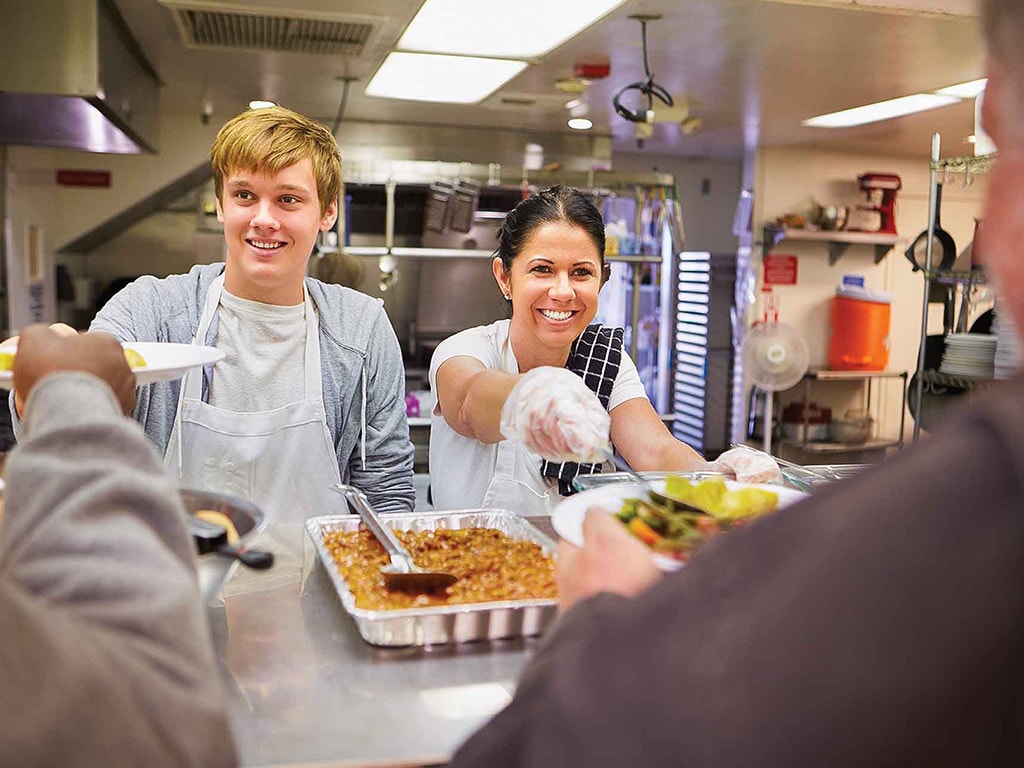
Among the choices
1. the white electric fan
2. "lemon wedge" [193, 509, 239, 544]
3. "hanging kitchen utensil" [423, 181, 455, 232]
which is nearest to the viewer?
"lemon wedge" [193, 509, 239, 544]

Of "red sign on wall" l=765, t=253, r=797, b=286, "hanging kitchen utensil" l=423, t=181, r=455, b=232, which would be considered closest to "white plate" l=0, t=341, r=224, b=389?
"hanging kitchen utensil" l=423, t=181, r=455, b=232

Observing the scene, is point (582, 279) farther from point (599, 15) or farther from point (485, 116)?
point (485, 116)

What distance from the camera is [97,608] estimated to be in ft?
2.48

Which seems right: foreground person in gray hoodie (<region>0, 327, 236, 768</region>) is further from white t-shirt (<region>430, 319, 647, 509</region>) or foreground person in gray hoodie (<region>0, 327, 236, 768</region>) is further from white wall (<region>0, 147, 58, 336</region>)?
white wall (<region>0, 147, 58, 336</region>)

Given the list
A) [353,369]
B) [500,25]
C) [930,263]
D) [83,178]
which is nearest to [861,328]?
[930,263]

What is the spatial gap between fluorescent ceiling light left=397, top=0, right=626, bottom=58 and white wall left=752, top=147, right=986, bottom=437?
4.16 meters

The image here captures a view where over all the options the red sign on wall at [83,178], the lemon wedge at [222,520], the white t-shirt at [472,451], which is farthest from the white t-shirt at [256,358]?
the red sign on wall at [83,178]

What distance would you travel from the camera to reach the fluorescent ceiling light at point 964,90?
15.5 feet

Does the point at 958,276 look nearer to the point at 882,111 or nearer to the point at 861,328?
the point at 882,111

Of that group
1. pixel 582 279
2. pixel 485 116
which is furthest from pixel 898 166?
pixel 582 279

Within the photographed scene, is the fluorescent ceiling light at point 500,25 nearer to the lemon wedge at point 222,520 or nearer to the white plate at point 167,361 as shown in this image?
the white plate at point 167,361

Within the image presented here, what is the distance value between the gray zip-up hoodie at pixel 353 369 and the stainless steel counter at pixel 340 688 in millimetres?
864

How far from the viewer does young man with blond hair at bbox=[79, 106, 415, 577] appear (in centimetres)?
212

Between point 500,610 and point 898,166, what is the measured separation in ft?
25.4
